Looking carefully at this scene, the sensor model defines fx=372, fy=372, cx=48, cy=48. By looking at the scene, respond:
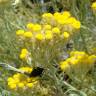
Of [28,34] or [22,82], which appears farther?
[22,82]

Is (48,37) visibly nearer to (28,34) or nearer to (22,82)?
(28,34)

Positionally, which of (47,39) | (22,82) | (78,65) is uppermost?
(47,39)

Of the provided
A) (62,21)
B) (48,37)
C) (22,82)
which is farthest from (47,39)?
(22,82)

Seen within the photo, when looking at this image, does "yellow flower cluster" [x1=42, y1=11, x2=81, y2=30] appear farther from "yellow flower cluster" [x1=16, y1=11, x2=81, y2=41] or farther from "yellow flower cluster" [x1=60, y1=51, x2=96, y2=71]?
"yellow flower cluster" [x1=60, y1=51, x2=96, y2=71]

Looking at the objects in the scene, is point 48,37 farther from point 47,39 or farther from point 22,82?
point 22,82

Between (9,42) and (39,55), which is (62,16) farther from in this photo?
(9,42)

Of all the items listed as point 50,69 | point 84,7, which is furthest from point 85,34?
point 50,69

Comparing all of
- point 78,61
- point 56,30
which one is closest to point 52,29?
point 56,30

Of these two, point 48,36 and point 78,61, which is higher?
point 48,36
